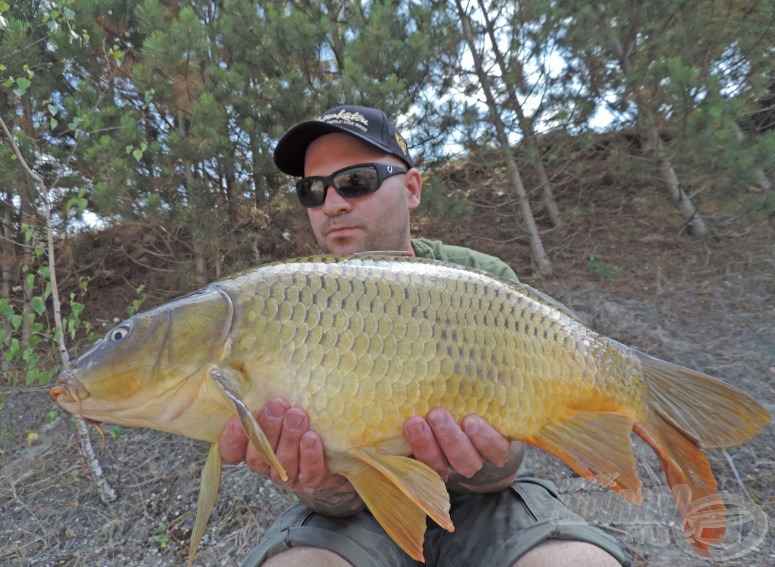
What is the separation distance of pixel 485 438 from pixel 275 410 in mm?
458

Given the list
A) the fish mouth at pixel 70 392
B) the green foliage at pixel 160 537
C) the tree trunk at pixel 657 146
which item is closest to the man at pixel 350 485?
the fish mouth at pixel 70 392

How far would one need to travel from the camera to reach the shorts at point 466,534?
3.42 feet

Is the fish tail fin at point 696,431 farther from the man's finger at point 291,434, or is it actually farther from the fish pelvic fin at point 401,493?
the man's finger at point 291,434

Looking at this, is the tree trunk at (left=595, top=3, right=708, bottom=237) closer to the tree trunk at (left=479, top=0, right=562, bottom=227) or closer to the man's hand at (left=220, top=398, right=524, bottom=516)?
the tree trunk at (left=479, top=0, right=562, bottom=227)

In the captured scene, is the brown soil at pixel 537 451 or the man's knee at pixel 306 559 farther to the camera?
the brown soil at pixel 537 451

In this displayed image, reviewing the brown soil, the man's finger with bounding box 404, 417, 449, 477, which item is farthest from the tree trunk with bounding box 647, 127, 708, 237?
the man's finger with bounding box 404, 417, 449, 477

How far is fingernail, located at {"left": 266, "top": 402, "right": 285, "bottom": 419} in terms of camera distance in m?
0.86

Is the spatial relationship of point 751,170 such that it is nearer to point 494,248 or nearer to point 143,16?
point 494,248

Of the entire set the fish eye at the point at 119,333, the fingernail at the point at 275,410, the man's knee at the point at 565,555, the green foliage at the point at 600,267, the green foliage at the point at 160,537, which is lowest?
the green foliage at the point at 160,537

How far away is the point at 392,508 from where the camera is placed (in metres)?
0.89

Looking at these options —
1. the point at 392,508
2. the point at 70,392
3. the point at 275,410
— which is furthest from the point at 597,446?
the point at 70,392

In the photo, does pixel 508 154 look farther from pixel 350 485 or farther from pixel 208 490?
pixel 208 490

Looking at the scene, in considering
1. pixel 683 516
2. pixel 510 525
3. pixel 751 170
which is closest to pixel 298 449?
pixel 510 525

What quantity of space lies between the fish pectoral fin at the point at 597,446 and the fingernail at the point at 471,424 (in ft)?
0.44
